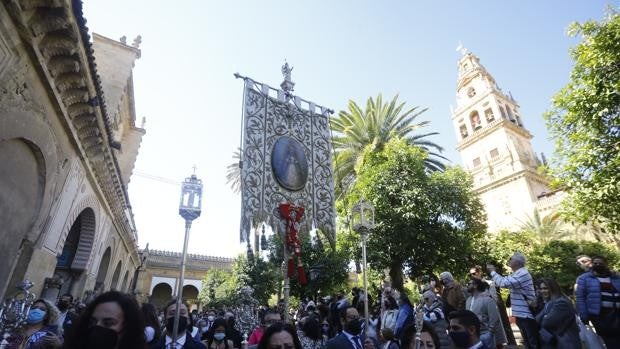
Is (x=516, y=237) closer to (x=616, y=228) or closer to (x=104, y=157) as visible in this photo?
(x=616, y=228)

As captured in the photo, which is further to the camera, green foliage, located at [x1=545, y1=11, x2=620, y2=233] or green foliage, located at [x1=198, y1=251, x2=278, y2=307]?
green foliage, located at [x1=198, y1=251, x2=278, y2=307]

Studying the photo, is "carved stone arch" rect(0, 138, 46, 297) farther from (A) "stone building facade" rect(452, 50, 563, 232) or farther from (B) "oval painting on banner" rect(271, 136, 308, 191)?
(A) "stone building facade" rect(452, 50, 563, 232)

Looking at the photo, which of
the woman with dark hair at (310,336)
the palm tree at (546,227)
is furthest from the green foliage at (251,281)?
the palm tree at (546,227)

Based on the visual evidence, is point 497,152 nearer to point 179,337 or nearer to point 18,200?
point 179,337

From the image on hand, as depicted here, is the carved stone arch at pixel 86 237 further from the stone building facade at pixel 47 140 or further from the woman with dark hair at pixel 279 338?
the woman with dark hair at pixel 279 338

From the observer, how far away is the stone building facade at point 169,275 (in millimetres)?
37506

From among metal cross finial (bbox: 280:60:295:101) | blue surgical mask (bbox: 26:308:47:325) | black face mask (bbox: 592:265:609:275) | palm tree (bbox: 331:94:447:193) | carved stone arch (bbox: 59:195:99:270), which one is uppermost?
palm tree (bbox: 331:94:447:193)

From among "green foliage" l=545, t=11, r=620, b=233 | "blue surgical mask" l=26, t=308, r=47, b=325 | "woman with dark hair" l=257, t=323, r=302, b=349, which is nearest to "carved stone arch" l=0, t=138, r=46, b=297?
"blue surgical mask" l=26, t=308, r=47, b=325

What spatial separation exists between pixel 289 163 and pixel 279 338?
17.5 feet

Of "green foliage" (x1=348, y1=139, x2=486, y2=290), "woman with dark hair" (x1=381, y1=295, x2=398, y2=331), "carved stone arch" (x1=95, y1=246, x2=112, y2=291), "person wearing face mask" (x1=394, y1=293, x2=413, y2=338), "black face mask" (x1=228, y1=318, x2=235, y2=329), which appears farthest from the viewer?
"carved stone arch" (x1=95, y1=246, x2=112, y2=291)

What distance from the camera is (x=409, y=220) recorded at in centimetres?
1470

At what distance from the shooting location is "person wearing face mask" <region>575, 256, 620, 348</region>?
4578mm

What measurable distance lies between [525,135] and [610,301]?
40.8m

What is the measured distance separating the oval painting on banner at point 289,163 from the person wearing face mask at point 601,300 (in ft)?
17.9
